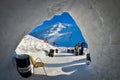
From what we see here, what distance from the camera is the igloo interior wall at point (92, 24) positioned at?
2.41m

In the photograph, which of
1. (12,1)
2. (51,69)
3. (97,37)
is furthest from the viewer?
→ (51,69)

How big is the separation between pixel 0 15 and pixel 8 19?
8.1 inches

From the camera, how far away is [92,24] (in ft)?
10.3

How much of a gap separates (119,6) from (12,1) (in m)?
1.69

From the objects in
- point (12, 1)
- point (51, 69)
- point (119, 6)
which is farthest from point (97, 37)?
point (51, 69)

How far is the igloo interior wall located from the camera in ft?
7.90

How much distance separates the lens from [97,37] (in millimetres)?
2986

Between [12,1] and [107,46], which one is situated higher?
[12,1]

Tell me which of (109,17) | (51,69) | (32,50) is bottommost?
(51,69)

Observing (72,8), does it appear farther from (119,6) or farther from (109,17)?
(119,6)

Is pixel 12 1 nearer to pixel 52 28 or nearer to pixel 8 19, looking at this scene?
pixel 8 19

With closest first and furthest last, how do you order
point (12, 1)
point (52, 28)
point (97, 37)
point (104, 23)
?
1. point (12, 1)
2. point (104, 23)
3. point (97, 37)
4. point (52, 28)

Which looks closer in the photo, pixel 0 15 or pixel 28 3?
pixel 0 15

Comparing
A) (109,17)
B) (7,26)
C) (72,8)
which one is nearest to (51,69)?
(72,8)
